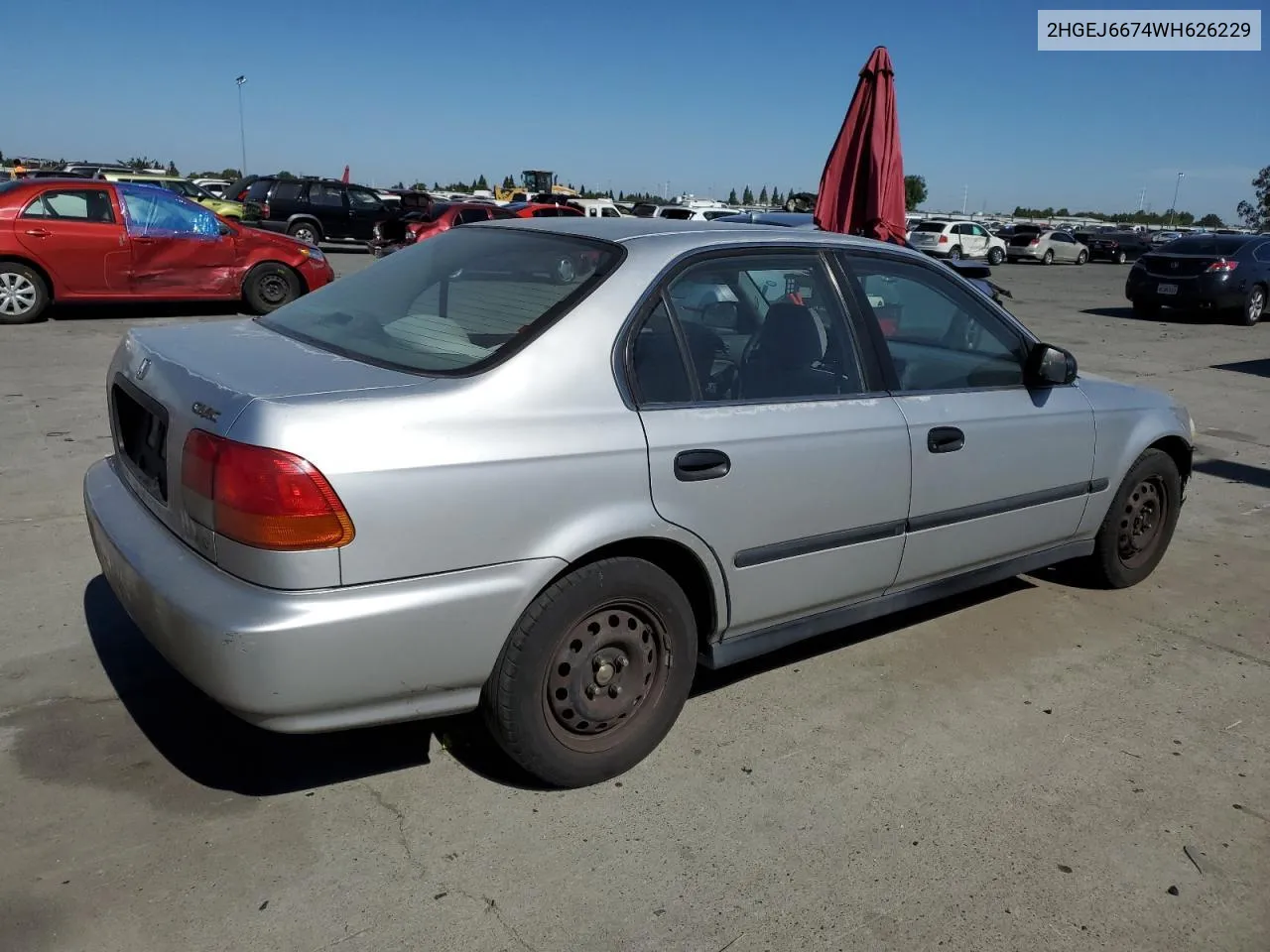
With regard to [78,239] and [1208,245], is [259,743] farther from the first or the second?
[1208,245]

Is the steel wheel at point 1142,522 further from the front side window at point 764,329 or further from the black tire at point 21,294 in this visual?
the black tire at point 21,294

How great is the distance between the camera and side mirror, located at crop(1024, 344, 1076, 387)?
394 centimetres

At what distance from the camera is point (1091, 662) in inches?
161

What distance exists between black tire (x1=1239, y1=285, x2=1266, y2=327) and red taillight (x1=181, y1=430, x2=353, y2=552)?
1801cm

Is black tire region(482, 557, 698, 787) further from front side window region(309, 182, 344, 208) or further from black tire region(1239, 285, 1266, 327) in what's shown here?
front side window region(309, 182, 344, 208)

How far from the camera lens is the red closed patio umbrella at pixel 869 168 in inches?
352

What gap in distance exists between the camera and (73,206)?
10781mm

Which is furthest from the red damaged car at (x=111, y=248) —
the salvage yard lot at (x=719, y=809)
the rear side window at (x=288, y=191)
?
the rear side window at (x=288, y=191)

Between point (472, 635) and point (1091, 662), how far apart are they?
2.66 m

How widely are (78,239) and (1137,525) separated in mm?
10414

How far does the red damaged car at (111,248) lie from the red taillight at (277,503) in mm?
9861

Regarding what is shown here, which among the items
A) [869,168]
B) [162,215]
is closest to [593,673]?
[869,168]

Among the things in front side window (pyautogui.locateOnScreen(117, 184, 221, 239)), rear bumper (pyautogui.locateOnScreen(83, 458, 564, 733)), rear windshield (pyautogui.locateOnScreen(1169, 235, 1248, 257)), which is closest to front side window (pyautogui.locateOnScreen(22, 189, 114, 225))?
front side window (pyautogui.locateOnScreen(117, 184, 221, 239))

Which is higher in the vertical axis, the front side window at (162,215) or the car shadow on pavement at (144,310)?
the front side window at (162,215)
